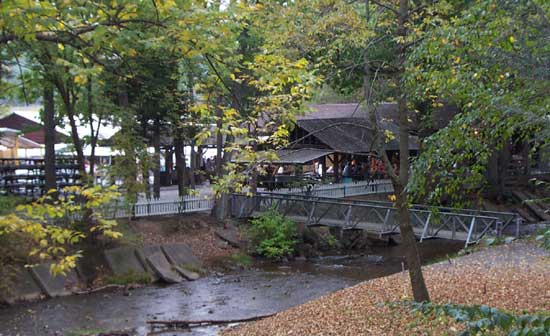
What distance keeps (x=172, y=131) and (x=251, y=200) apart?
4772 millimetres

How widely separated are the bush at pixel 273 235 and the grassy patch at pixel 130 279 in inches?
220

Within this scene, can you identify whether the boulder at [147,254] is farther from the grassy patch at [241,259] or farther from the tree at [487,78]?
the tree at [487,78]

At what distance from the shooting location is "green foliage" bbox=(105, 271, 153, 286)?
748 inches

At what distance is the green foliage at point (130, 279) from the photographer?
748 inches

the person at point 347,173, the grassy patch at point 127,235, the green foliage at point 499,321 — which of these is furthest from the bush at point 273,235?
the green foliage at point 499,321

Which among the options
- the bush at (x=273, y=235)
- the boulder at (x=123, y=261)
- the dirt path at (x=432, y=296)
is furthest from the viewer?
the bush at (x=273, y=235)

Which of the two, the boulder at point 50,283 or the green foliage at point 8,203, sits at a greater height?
the green foliage at point 8,203

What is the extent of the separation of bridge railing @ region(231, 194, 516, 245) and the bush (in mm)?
612

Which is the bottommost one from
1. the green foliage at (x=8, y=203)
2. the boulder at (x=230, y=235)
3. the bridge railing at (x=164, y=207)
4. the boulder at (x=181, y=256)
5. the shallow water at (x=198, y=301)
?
the shallow water at (x=198, y=301)

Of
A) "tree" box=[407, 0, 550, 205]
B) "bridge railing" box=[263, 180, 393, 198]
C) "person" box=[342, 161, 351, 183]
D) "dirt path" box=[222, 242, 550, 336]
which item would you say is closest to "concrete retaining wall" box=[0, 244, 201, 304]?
"dirt path" box=[222, 242, 550, 336]

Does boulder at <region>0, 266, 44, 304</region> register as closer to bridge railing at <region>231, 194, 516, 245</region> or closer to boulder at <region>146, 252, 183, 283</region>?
boulder at <region>146, 252, 183, 283</region>

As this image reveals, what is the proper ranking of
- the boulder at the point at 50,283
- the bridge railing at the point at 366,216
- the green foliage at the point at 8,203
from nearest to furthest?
the boulder at the point at 50,283 < the green foliage at the point at 8,203 < the bridge railing at the point at 366,216

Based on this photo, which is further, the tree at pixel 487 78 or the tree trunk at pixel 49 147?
the tree trunk at pixel 49 147

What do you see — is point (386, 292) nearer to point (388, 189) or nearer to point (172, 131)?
point (172, 131)
